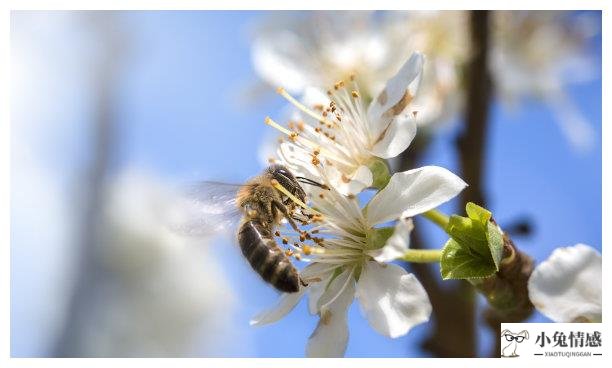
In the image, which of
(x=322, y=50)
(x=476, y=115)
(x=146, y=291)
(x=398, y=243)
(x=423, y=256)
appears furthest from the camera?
(x=146, y=291)

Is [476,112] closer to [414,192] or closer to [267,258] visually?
[414,192]

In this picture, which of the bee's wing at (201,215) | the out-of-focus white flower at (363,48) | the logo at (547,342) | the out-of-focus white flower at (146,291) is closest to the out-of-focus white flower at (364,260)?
the bee's wing at (201,215)

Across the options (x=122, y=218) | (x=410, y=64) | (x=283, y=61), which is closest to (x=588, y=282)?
(x=410, y=64)

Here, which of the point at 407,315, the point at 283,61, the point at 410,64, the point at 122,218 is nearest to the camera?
the point at 407,315

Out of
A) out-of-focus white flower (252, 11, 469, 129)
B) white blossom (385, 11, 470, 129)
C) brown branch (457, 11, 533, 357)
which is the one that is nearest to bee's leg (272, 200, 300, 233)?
brown branch (457, 11, 533, 357)

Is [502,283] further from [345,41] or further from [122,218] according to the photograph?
[122,218]

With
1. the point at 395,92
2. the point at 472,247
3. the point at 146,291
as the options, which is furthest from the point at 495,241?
the point at 146,291
